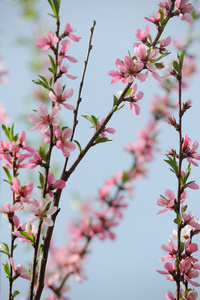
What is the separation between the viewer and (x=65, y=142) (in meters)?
0.56

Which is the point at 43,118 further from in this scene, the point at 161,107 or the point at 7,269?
the point at 161,107

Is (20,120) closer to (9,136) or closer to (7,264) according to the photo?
(9,136)

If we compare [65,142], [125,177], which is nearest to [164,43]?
[65,142]

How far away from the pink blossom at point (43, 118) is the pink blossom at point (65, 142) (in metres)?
0.02

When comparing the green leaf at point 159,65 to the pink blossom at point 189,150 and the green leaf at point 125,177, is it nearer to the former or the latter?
the pink blossom at point 189,150

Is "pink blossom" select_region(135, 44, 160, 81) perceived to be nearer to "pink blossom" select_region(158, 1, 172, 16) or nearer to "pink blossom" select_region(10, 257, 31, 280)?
"pink blossom" select_region(158, 1, 172, 16)

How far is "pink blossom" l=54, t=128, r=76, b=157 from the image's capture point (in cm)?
56

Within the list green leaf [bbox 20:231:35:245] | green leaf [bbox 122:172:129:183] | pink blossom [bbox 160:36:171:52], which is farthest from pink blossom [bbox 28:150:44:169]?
green leaf [bbox 122:172:129:183]

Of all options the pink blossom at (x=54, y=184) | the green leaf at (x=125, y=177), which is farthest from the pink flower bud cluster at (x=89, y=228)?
the pink blossom at (x=54, y=184)

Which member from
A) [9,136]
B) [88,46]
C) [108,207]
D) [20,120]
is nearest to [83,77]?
[88,46]

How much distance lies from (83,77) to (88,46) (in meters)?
0.08

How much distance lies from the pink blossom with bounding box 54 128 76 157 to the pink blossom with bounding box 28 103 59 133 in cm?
2

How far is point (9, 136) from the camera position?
0.70m

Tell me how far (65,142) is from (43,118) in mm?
60
